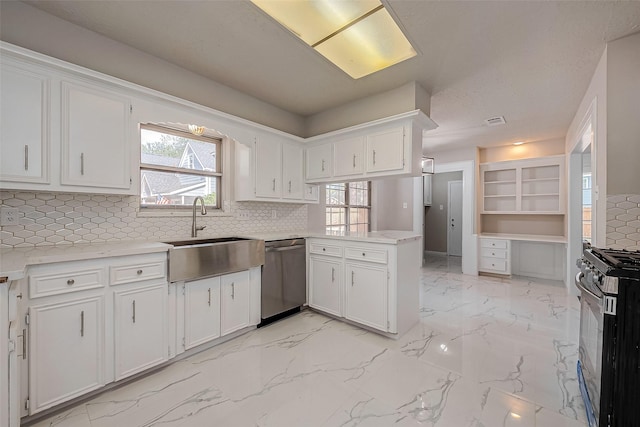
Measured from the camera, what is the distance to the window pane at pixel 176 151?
103 inches

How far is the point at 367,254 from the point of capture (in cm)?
277

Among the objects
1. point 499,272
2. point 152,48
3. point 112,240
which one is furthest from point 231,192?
point 499,272

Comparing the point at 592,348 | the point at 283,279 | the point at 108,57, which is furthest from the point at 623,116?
the point at 108,57

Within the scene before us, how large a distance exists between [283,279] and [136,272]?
58.1 inches

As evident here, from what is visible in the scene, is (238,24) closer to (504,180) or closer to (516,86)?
(516,86)

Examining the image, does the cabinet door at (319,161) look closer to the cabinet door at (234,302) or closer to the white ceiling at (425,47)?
the white ceiling at (425,47)

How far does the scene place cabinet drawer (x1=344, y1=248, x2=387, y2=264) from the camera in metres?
2.65

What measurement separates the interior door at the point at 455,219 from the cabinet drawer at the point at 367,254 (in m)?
5.65

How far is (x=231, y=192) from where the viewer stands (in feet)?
10.3

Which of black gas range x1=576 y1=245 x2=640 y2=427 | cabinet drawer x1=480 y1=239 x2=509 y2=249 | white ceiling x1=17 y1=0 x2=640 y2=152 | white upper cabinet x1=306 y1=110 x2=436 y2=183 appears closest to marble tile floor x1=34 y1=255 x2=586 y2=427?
black gas range x1=576 y1=245 x2=640 y2=427

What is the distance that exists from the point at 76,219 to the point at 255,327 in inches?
71.9

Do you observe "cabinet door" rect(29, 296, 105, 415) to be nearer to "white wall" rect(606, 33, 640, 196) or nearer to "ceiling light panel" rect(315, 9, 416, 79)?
"ceiling light panel" rect(315, 9, 416, 79)

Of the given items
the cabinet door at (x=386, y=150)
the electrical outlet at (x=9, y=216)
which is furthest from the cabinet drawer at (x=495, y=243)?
the electrical outlet at (x=9, y=216)

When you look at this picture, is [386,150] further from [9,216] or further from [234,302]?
[9,216]
